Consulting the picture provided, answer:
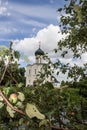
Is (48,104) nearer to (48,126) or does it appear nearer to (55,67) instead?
(48,126)

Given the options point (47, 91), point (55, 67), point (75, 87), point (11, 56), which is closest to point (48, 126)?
point (11, 56)

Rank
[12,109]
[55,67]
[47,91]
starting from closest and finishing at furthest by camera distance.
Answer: [12,109]
[47,91]
[55,67]

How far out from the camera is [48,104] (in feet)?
8.00

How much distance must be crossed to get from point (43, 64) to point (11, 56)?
2.59 meters

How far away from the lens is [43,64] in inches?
184

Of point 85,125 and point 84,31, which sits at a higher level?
point 84,31

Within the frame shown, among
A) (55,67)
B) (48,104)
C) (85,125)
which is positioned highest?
(55,67)

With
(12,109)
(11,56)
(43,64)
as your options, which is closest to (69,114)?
(11,56)

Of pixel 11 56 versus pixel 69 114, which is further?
pixel 69 114

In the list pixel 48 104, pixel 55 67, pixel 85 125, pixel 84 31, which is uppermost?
pixel 84 31

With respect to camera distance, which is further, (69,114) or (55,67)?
(55,67)

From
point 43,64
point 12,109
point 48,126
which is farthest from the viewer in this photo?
point 43,64

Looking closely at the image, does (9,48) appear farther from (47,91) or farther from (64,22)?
(64,22)

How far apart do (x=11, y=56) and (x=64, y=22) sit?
4268 mm
